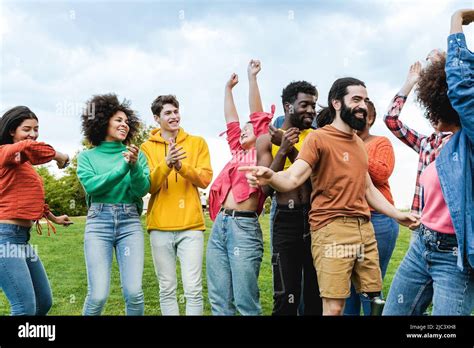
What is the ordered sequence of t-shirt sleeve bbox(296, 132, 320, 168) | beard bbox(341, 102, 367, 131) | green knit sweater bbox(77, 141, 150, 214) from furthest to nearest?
green knit sweater bbox(77, 141, 150, 214)
beard bbox(341, 102, 367, 131)
t-shirt sleeve bbox(296, 132, 320, 168)

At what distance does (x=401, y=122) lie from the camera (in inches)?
175

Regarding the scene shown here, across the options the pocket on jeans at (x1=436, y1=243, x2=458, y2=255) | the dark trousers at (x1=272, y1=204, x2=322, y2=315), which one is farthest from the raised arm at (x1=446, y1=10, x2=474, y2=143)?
the dark trousers at (x1=272, y1=204, x2=322, y2=315)

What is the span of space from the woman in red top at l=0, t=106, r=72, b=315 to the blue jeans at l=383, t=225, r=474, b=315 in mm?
2546

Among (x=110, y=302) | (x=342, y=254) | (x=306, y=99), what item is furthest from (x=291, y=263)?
(x=110, y=302)

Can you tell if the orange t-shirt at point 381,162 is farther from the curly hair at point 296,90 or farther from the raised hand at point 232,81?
the raised hand at point 232,81

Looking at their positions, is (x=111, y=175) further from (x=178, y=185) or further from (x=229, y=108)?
(x=229, y=108)

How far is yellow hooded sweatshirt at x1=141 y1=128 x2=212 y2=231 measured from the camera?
4.51 m

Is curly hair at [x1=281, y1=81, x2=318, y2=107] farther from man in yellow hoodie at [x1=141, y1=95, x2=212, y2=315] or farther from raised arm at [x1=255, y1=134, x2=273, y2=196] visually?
man in yellow hoodie at [x1=141, y1=95, x2=212, y2=315]

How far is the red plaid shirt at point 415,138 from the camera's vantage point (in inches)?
169

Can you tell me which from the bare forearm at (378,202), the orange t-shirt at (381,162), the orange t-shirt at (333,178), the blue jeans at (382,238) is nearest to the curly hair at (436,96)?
the orange t-shirt at (333,178)

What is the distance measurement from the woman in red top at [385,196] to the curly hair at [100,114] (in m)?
2.00
